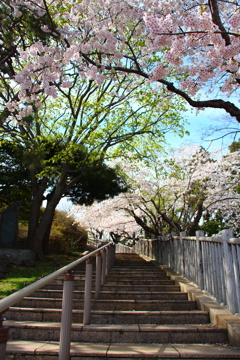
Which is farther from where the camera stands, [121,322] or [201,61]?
[201,61]

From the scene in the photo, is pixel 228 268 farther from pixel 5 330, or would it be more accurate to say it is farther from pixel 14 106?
pixel 14 106

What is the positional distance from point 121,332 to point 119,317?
1.89 feet

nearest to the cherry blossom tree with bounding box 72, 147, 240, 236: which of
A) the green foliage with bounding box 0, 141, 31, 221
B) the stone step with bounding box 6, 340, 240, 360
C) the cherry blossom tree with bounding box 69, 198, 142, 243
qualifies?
the cherry blossom tree with bounding box 69, 198, 142, 243

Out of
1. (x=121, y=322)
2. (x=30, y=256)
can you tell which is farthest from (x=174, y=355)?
(x=30, y=256)

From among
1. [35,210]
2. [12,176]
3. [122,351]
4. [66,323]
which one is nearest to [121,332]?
[122,351]

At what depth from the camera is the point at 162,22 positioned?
450 centimetres

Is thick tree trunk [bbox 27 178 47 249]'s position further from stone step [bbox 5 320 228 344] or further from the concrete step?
stone step [bbox 5 320 228 344]

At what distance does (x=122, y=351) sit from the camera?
10.3ft

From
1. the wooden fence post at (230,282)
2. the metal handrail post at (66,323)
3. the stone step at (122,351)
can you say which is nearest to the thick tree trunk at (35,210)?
the stone step at (122,351)

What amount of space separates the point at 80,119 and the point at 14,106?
5622 millimetres

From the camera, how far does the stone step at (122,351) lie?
2.99 m

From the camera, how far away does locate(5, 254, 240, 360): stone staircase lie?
3.04 meters

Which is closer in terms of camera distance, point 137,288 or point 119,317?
point 119,317

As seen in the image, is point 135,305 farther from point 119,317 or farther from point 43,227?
point 43,227
